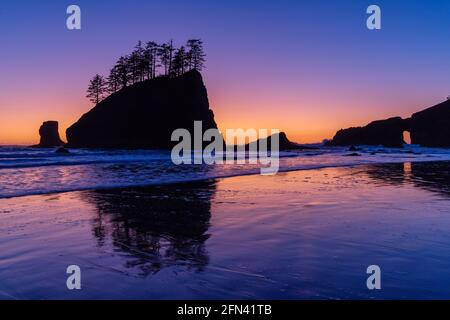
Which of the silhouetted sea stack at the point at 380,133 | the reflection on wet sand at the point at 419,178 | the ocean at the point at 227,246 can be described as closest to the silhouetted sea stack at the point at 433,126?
the silhouetted sea stack at the point at 380,133

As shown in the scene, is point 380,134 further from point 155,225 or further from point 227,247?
point 227,247

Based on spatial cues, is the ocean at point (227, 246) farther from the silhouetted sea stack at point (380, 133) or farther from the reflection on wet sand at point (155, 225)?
the silhouetted sea stack at point (380, 133)

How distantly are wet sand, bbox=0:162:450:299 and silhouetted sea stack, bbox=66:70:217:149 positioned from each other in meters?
57.9

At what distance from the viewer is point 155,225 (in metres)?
7.55

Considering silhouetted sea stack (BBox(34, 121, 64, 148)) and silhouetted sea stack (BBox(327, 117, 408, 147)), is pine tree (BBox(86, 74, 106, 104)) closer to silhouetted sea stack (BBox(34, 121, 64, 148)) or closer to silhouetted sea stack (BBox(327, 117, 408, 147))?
silhouetted sea stack (BBox(34, 121, 64, 148))

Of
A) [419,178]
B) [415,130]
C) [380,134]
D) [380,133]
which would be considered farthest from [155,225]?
[415,130]

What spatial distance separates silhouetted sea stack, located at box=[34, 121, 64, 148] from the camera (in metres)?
93.2

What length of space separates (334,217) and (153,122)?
6321cm

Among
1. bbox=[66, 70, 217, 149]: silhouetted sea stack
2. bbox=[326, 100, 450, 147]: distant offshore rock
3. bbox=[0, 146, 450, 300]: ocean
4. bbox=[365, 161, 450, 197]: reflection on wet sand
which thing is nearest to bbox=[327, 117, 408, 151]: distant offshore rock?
bbox=[326, 100, 450, 147]: distant offshore rock

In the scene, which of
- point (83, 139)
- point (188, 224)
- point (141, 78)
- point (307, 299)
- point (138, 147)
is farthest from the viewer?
point (141, 78)
